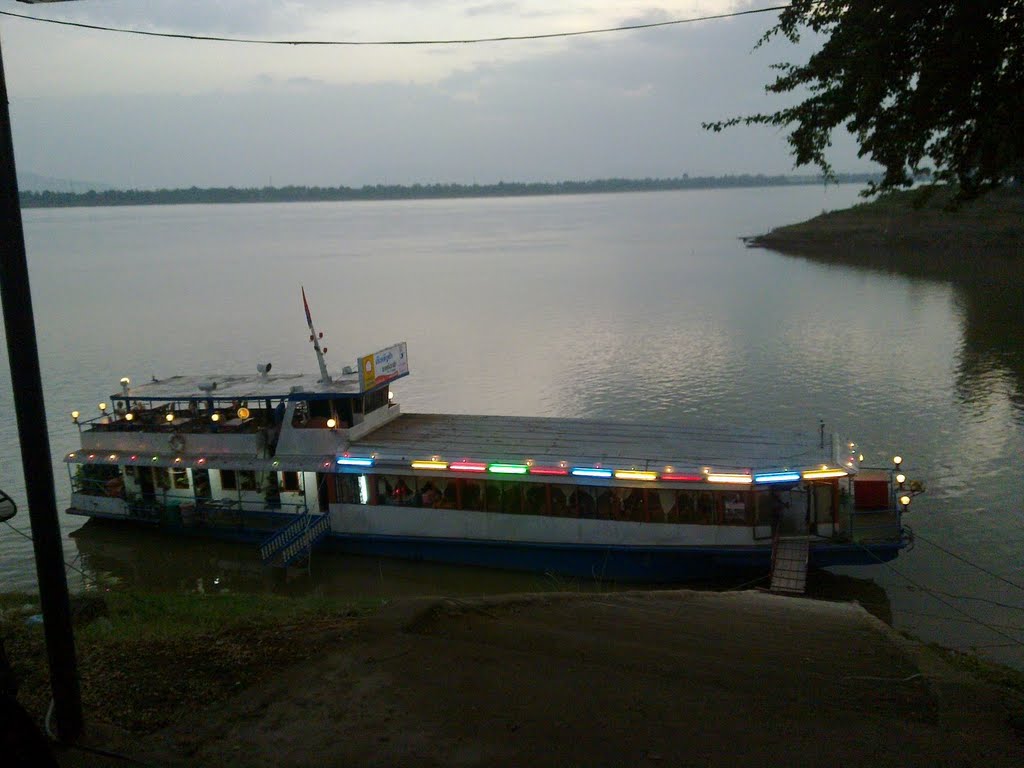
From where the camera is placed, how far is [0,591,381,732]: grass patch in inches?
286

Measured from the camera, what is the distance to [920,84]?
9.24 meters

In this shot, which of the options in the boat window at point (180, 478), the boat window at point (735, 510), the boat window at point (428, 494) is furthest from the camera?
the boat window at point (180, 478)

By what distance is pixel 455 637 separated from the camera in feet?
28.7

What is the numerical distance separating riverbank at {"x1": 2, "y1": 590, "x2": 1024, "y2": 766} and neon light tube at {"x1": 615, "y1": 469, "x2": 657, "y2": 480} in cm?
721

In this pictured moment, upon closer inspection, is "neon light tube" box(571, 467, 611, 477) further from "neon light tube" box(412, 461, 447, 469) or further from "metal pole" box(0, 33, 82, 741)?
"metal pole" box(0, 33, 82, 741)

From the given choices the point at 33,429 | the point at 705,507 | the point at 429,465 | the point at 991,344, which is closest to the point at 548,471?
the point at 429,465

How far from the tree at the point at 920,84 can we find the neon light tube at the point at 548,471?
872 centimetres

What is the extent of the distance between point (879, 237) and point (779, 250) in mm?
12976

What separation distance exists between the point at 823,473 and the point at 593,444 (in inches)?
189

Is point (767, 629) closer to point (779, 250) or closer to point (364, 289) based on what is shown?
point (364, 289)

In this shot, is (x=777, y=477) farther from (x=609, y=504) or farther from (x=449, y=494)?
(x=449, y=494)

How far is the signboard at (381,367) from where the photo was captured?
68.0ft

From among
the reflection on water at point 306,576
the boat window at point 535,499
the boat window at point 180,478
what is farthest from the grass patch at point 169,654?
the boat window at point 180,478

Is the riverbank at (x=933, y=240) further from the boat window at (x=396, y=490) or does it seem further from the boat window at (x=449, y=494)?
the boat window at (x=396, y=490)
